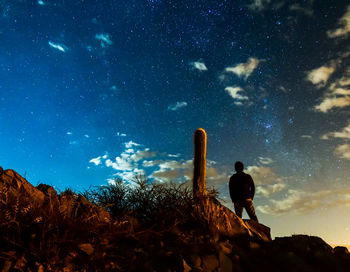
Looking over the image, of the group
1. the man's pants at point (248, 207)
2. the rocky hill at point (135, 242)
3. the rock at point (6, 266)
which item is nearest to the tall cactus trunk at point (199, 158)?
the rocky hill at point (135, 242)

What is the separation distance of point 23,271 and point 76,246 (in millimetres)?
692

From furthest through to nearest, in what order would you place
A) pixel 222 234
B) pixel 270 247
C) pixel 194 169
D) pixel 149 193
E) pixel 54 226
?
pixel 194 169
pixel 149 193
pixel 222 234
pixel 270 247
pixel 54 226

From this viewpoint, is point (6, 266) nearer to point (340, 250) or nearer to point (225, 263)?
point (225, 263)

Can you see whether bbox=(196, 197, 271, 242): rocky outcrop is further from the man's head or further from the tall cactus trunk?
the man's head

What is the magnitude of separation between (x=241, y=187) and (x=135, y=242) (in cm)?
474

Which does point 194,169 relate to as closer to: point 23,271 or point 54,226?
point 54,226

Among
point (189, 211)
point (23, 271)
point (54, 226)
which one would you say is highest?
point (189, 211)

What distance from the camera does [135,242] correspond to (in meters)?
4.38

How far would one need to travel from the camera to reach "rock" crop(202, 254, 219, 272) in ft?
12.3

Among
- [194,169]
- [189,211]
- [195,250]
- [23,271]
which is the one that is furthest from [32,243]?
[194,169]

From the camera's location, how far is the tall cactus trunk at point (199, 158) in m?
6.82

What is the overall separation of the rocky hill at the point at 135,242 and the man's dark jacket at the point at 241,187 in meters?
2.90

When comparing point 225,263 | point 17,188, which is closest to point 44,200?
point 17,188

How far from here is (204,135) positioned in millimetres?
7641
